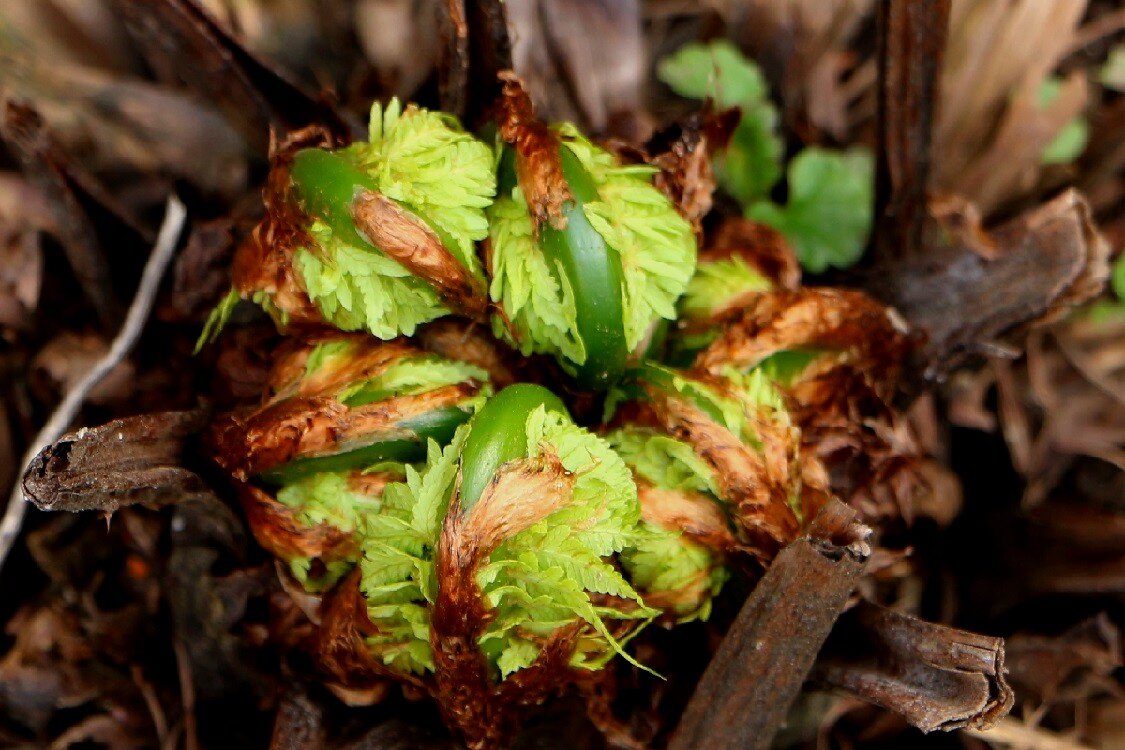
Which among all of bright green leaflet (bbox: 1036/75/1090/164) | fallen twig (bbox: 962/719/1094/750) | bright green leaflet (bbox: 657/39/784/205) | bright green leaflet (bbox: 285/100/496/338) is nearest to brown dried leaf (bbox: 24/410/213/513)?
bright green leaflet (bbox: 285/100/496/338)

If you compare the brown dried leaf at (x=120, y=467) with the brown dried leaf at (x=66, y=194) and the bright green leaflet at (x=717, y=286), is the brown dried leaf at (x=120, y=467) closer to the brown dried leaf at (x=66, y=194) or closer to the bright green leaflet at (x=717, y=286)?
the brown dried leaf at (x=66, y=194)

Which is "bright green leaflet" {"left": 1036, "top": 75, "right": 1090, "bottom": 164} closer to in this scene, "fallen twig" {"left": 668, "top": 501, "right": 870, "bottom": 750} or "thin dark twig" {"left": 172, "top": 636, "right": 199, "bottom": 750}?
"fallen twig" {"left": 668, "top": 501, "right": 870, "bottom": 750}

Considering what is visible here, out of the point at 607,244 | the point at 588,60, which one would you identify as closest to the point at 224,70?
the point at 588,60

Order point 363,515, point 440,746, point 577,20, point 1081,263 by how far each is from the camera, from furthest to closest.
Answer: point 577,20, point 1081,263, point 440,746, point 363,515

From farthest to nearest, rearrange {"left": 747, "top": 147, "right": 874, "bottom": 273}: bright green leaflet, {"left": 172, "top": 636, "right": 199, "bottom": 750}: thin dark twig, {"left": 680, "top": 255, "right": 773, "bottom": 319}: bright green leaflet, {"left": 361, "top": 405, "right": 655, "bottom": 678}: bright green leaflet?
{"left": 747, "top": 147, "right": 874, "bottom": 273}: bright green leaflet, {"left": 172, "top": 636, "right": 199, "bottom": 750}: thin dark twig, {"left": 680, "top": 255, "right": 773, "bottom": 319}: bright green leaflet, {"left": 361, "top": 405, "right": 655, "bottom": 678}: bright green leaflet

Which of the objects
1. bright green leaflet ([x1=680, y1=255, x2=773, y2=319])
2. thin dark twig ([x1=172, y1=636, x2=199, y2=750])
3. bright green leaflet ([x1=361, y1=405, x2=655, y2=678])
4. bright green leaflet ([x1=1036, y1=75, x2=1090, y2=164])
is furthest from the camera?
bright green leaflet ([x1=1036, y1=75, x2=1090, y2=164])

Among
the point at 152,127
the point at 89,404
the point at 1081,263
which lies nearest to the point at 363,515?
the point at 89,404

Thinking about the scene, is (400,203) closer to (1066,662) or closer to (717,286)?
(717,286)

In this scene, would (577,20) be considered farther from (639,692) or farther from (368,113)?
(639,692)
